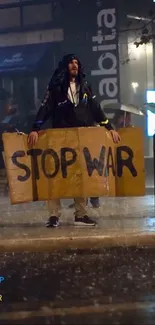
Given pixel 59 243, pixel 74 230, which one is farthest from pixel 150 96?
pixel 59 243

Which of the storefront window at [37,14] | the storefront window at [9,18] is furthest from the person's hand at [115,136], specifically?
the storefront window at [9,18]

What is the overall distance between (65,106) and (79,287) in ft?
8.82

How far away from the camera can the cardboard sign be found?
6926 millimetres

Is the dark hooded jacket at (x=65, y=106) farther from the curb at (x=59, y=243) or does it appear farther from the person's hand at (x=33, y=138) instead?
the curb at (x=59, y=243)

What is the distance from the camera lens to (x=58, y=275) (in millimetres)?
5332

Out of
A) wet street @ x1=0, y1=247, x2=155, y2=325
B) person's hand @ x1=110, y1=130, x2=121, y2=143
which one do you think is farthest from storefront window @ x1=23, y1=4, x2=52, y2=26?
wet street @ x1=0, y1=247, x2=155, y2=325

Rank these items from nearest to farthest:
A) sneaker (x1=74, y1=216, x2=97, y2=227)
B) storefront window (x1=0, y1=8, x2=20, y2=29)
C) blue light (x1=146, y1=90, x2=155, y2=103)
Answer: sneaker (x1=74, y1=216, x2=97, y2=227) → blue light (x1=146, y1=90, x2=155, y2=103) → storefront window (x1=0, y1=8, x2=20, y2=29)

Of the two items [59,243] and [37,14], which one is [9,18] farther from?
[59,243]

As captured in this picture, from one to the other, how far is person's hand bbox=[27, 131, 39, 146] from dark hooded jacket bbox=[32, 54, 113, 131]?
0.21ft

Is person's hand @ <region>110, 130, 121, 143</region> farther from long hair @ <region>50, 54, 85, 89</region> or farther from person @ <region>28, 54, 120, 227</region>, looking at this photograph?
long hair @ <region>50, 54, 85, 89</region>

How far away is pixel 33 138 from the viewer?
271 inches

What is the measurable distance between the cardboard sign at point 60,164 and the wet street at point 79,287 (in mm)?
942

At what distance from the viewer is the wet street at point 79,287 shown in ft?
13.5

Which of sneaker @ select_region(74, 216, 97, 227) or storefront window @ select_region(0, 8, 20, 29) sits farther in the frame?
storefront window @ select_region(0, 8, 20, 29)
